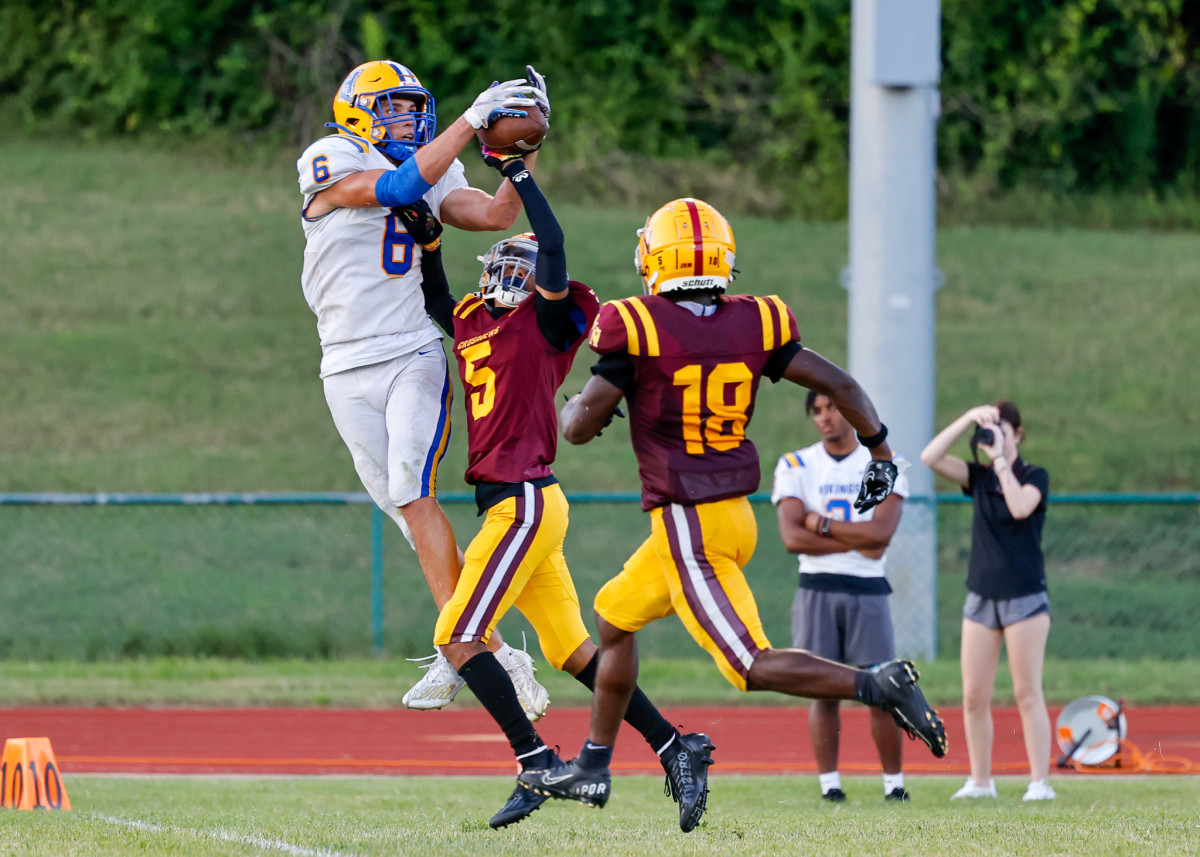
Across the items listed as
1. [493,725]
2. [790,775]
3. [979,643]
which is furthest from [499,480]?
[493,725]

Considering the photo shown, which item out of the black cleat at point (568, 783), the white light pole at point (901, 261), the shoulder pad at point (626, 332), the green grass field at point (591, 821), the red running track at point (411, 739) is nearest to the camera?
the green grass field at point (591, 821)

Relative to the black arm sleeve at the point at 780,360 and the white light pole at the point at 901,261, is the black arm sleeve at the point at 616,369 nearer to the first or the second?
the black arm sleeve at the point at 780,360

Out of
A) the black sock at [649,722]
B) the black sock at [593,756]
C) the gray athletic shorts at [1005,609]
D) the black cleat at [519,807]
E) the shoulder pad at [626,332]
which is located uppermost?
the shoulder pad at [626,332]

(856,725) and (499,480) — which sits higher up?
(499,480)

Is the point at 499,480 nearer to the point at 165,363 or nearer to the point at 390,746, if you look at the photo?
the point at 390,746

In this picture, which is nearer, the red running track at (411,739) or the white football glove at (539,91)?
the white football glove at (539,91)

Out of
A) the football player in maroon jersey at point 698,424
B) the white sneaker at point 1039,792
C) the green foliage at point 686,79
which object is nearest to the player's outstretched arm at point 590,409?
the football player in maroon jersey at point 698,424

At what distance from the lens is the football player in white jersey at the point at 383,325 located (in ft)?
20.4

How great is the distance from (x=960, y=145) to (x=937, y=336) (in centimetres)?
837

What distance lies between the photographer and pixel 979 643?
8586mm

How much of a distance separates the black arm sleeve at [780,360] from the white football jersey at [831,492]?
9.27 feet

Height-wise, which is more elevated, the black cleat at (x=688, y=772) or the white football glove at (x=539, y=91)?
the white football glove at (x=539, y=91)

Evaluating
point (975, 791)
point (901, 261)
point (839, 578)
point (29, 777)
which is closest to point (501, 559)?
point (29, 777)

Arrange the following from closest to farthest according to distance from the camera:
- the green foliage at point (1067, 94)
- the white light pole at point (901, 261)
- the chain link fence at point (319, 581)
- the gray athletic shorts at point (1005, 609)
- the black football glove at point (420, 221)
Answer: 1. the black football glove at point (420, 221)
2. the gray athletic shorts at point (1005, 609)
3. the white light pole at point (901, 261)
4. the chain link fence at point (319, 581)
5. the green foliage at point (1067, 94)
